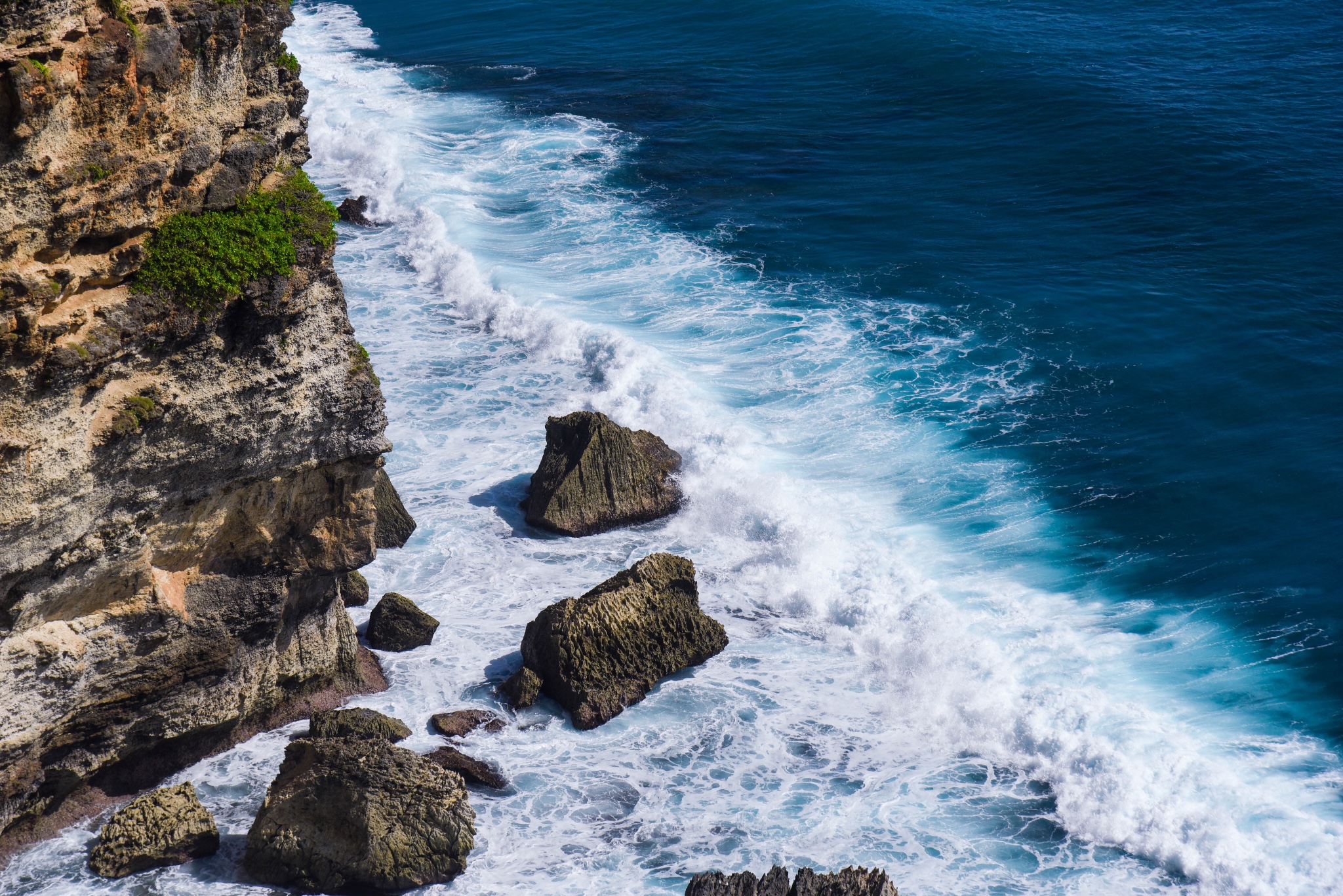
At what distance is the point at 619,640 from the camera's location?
16250 millimetres

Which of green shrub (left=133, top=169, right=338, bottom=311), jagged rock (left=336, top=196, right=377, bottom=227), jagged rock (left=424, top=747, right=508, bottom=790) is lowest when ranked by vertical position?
jagged rock (left=424, top=747, right=508, bottom=790)

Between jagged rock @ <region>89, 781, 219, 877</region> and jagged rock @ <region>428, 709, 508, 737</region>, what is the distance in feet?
10.3

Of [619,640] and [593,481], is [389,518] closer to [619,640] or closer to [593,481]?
[593,481]

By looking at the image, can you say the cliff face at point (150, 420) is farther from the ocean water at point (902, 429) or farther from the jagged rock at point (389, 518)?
the jagged rock at point (389, 518)

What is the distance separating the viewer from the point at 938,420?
953 inches

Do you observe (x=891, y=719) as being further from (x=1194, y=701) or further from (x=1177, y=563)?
(x=1177, y=563)

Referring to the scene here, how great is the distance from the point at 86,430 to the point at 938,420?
17209mm

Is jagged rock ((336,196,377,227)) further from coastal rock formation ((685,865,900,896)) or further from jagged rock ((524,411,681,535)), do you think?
coastal rock formation ((685,865,900,896))

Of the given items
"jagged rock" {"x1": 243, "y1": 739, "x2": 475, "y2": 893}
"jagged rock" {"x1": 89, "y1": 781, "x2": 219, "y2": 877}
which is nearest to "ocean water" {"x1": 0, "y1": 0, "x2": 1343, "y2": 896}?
"jagged rock" {"x1": 89, "y1": 781, "x2": 219, "y2": 877}

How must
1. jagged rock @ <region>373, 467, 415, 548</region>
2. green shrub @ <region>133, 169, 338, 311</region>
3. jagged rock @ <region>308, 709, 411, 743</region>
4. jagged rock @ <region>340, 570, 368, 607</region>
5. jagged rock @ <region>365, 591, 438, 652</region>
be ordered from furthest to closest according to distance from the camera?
jagged rock @ <region>373, 467, 415, 548</region>
jagged rock @ <region>340, 570, 368, 607</region>
jagged rock @ <region>365, 591, 438, 652</region>
jagged rock @ <region>308, 709, 411, 743</region>
green shrub @ <region>133, 169, 338, 311</region>

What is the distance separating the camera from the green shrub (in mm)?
11391

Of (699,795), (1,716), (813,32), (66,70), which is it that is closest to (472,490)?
(699,795)

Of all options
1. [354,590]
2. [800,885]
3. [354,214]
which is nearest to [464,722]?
[354,590]

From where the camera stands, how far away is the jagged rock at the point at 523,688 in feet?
52.0
